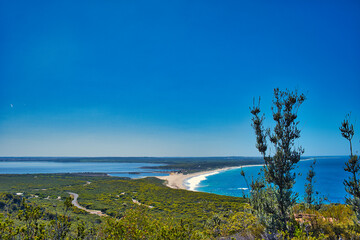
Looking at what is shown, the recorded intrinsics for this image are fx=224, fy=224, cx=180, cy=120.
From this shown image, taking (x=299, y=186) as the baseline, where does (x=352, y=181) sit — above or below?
above

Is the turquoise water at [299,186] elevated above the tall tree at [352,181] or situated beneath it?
situated beneath

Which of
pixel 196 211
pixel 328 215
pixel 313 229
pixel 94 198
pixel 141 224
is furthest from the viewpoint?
pixel 94 198

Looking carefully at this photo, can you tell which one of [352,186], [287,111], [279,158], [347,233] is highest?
[287,111]

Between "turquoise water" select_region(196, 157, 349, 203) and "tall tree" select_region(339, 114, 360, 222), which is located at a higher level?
"tall tree" select_region(339, 114, 360, 222)

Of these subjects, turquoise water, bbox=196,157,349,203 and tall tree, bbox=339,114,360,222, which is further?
turquoise water, bbox=196,157,349,203

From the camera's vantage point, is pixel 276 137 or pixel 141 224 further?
pixel 276 137

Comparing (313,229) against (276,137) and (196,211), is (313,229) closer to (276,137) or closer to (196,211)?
(276,137)

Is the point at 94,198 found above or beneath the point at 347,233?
beneath

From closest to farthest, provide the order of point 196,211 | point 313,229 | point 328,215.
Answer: point 313,229
point 328,215
point 196,211

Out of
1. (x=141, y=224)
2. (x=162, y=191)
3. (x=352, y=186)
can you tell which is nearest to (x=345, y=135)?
(x=352, y=186)

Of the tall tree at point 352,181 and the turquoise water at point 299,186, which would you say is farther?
the turquoise water at point 299,186

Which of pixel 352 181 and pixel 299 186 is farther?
pixel 299 186
